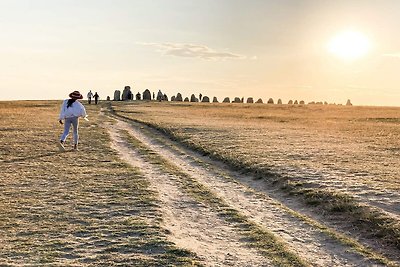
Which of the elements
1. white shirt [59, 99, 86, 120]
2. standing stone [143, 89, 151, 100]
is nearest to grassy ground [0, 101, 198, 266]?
white shirt [59, 99, 86, 120]

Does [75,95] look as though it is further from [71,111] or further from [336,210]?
[336,210]

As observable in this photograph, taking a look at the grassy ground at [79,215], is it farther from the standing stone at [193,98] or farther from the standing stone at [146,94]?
the standing stone at [193,98]

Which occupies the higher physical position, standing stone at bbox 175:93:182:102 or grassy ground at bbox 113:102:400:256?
standing stone at bbox 175:93:182:102

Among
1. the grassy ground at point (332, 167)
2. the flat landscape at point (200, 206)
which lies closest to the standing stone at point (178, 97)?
the grassy ground at point (332, 167)

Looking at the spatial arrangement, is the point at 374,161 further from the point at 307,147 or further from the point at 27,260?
the point at 27,260

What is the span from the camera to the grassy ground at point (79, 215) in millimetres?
8312

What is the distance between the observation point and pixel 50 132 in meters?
28.2

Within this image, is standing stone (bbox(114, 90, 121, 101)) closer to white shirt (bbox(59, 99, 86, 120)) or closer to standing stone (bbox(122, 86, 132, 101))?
standing stone (bbox(122, 86, 132, 101))

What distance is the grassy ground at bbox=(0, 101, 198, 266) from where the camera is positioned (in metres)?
8.31

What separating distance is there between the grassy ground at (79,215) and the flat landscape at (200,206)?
3cm

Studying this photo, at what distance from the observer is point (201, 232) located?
32.5 feet


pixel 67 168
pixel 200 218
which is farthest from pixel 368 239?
pixel 67 168

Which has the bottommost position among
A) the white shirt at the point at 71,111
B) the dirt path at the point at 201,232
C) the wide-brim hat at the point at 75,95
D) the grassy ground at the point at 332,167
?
the dirt path at the point at 201,232

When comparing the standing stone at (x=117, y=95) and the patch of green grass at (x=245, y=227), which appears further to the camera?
the standing stone at (x=117, y=95)
